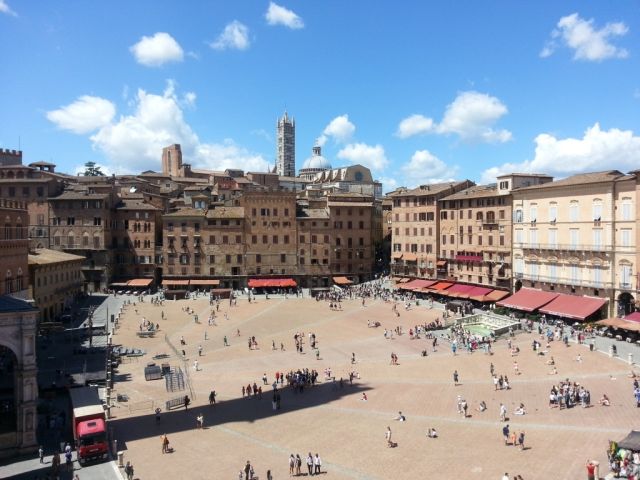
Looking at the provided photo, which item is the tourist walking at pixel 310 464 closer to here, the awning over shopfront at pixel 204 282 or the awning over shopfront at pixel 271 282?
the awning over shopfront at pixel 271 282

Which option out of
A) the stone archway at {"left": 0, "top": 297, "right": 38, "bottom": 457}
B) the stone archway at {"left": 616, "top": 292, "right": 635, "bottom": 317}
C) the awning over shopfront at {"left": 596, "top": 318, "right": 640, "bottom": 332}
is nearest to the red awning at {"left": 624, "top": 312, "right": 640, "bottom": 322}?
the awning over shopfront at {"left": 596, "top": 318, "right": 640, "bottom": 332}

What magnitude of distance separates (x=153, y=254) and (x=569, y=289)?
5398 centimetres

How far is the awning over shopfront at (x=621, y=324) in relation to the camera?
44.4m

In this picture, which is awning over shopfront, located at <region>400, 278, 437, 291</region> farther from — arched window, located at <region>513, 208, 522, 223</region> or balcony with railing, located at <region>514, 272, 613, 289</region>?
arched window, located at <region>513, 208, 522, 223</region>

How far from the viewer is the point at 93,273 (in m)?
74.9

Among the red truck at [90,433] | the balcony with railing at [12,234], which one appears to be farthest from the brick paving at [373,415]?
the balcony with railing at [12,234]

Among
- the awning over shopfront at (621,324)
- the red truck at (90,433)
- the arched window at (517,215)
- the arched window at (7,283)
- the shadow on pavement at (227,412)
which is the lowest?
the shadow on pavement at (227,412)

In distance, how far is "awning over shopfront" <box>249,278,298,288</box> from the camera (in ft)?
251

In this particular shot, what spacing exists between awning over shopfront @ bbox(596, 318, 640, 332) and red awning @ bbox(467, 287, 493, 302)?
16602 millimetres

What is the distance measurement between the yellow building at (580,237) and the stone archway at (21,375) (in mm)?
47666

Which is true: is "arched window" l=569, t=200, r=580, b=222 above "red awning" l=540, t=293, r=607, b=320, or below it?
above

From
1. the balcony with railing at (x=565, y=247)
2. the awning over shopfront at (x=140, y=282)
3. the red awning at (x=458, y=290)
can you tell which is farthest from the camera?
the awning over shopfront at (x=140, y=282)

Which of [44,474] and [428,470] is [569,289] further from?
[44,474]

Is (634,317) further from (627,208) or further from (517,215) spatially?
(517,215)
